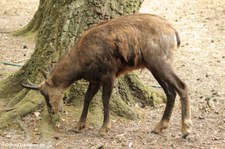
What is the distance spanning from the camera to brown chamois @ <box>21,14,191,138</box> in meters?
6.18

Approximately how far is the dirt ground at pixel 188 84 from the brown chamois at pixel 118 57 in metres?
0.30

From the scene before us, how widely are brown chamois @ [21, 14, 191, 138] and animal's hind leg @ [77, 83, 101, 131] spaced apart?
0.13 m

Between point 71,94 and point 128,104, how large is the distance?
88 cm

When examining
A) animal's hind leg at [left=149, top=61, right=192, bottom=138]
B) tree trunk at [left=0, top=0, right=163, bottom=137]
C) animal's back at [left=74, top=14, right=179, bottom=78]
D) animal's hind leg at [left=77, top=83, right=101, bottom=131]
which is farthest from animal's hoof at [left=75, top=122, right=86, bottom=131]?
animal's hind leg at [left=149, top=61, right=192, bottom=138]

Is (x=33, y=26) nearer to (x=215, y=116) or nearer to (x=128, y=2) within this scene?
(x=128, y=2)

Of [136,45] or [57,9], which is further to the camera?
[57,9]

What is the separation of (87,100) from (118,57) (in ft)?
2.59

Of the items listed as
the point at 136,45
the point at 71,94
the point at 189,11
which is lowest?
the point at 189,11

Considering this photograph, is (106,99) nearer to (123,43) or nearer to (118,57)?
(118,57)

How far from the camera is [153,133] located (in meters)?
6.59

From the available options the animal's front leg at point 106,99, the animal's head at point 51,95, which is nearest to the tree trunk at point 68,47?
the animal's head at point 51,95

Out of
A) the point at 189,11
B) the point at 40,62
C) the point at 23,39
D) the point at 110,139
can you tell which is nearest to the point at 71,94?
the point at 40,62

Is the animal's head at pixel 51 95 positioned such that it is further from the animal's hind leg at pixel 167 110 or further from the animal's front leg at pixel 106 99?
the animal's hind leg at pixel 167 110

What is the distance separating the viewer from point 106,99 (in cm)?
638
